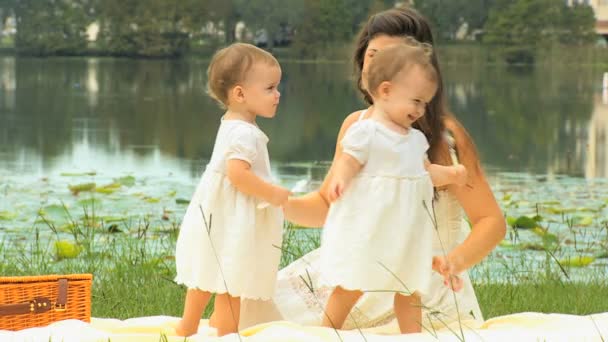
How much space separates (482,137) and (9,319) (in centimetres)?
1152

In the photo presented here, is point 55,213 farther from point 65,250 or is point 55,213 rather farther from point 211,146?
point 211,146

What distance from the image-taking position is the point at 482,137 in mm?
14602

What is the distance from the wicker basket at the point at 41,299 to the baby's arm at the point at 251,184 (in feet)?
2.05

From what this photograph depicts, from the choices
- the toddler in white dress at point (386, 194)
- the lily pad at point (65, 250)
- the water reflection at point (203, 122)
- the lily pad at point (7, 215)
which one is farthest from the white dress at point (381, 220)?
the water reflection at point (203, 122)

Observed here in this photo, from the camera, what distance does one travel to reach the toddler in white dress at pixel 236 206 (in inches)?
124

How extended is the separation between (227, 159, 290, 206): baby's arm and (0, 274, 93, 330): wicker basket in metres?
0.62

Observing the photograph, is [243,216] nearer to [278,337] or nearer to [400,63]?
[278,337]

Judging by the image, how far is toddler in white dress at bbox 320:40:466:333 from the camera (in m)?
3.00

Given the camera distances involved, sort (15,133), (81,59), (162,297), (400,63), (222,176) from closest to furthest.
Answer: (400,63) → (222,176) → (162,297) → (15,133) → (81,59)

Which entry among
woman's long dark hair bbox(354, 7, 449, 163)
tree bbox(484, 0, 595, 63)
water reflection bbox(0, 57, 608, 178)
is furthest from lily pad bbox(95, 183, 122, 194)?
tree bbox(484, 0, 595, 63)

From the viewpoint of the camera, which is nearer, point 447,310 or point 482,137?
point 447,310

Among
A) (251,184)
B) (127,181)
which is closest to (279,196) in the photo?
(251,184)

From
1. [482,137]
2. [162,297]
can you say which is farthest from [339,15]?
[162,297]

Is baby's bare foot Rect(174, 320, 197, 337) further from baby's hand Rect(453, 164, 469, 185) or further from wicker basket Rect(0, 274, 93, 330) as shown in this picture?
baby's hand Rect(453, 164, 469, 185)
